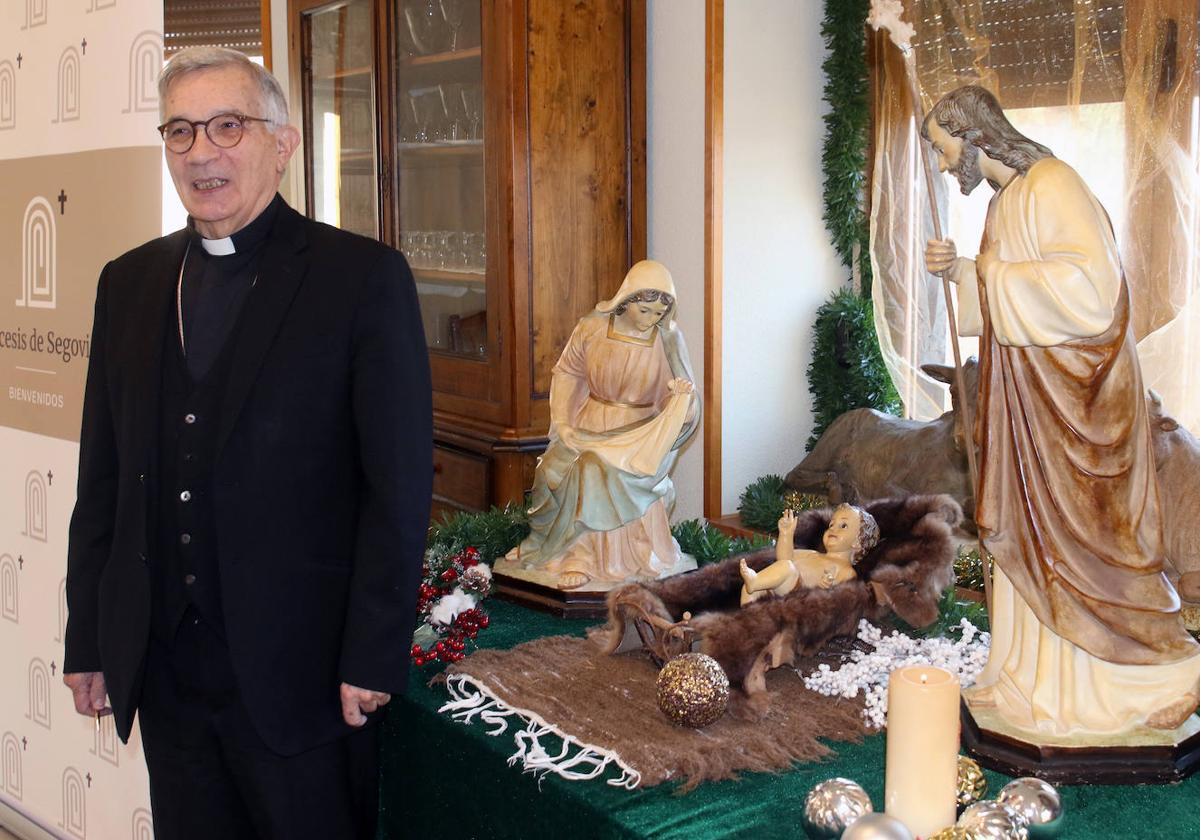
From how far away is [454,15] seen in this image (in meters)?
4.09

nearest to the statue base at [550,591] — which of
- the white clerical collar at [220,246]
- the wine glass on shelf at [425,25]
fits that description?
the white clerical collar at [220,246]

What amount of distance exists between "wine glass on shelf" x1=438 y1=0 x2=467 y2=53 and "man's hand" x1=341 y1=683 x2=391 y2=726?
2.79 metres

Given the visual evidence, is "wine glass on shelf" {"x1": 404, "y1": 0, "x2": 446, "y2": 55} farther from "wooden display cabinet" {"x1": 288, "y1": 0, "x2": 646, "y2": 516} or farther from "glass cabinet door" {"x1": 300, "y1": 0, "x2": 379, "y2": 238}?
"glass cabinet door" {"x1": 300, "y1": 0, "x2": 379, "y2": 238}

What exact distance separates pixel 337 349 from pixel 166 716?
1.92 feet

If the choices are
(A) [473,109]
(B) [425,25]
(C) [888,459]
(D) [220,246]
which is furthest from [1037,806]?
(B) [425,25]

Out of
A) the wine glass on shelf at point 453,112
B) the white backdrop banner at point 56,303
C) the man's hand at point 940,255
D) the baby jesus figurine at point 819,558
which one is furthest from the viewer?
the wine glass on shelf at point 453,112

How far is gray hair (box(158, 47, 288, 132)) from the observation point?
1759 mm

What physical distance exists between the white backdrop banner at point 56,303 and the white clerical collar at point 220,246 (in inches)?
23.5

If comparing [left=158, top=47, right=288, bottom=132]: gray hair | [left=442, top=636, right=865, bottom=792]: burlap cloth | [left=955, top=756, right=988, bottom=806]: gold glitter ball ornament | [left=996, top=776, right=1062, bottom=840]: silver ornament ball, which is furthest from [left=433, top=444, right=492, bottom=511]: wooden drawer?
[left=996, top=776, right=1062, bottom=840]: silver ornament ball

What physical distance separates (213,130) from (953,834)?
1.31 meters

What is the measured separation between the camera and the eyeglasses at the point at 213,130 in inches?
69.0

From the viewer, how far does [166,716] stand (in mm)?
1831

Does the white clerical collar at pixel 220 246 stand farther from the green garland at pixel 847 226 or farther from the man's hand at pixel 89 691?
A: the green garland at pixel 847 226

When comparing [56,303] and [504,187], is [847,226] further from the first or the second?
[56,303]
